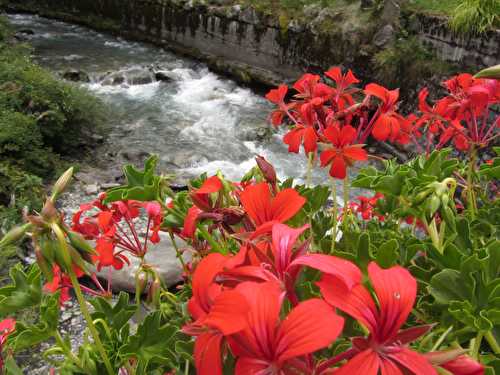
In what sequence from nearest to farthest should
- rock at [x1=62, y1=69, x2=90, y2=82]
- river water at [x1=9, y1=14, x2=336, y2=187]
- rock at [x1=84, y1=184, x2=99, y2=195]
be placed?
rock at [x1=84, y1=184, x2=99, y2=195], river water at [x1=9, y1=14, x2=336, y2=187], rock at [x1=62, y1=69, x2=90, y2=82]

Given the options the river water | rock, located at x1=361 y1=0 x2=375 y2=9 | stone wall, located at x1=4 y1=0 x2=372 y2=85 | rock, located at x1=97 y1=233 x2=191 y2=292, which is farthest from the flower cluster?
rock, located at x1=361 y1=0 x2=375 y2=9

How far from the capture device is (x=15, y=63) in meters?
5.54

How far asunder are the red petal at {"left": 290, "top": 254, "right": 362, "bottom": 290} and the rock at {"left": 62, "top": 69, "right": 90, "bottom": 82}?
7.60m

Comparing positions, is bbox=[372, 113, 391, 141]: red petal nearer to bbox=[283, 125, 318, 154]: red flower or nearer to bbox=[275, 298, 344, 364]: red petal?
bbox=[283, 125, 318, 154]: red flower

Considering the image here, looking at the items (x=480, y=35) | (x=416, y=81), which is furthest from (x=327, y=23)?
(x=480, y=35)

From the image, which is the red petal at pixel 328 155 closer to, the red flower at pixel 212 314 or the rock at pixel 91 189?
the red flower at pixel 212 314

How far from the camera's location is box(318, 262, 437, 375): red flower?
0.36 m

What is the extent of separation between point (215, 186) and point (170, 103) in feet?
20.8

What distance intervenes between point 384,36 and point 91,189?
4.05 m

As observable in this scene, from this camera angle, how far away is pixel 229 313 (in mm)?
353

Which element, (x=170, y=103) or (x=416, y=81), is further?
(x=170, y=103)

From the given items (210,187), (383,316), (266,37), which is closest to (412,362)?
(383,316)

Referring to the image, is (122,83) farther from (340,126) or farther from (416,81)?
(340,126)

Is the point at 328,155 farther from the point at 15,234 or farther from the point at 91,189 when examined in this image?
the point at 91,189
